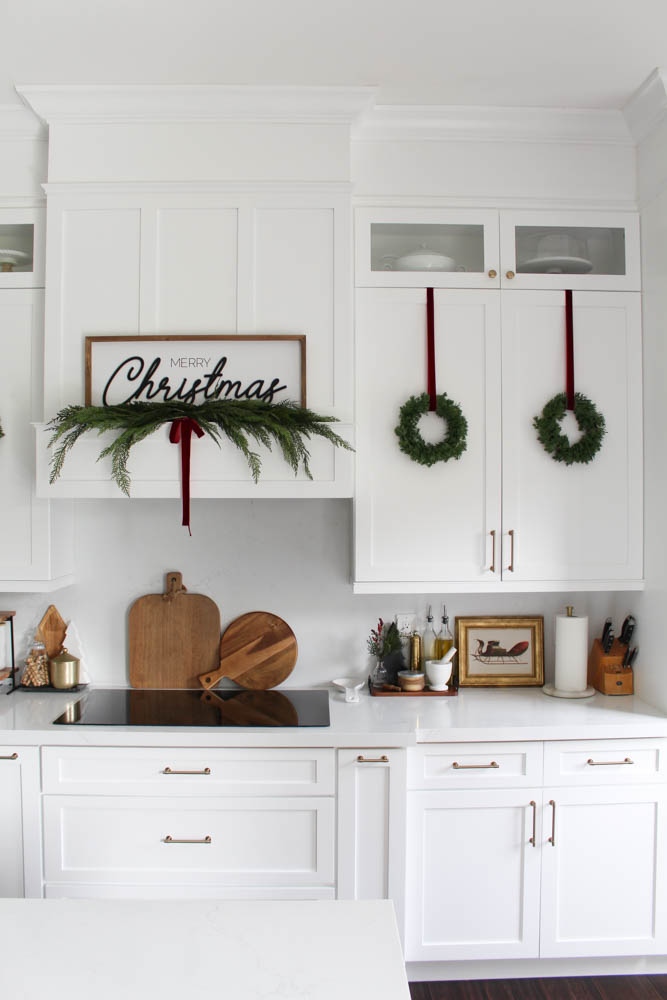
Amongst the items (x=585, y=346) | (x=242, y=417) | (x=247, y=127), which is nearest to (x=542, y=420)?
(x=585, y=346)

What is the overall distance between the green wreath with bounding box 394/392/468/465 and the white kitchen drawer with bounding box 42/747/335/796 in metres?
0.98

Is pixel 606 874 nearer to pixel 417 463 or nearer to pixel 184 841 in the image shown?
pixel 184 841

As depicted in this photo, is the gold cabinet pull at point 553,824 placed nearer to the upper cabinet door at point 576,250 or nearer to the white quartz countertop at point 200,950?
the white quartz countertop at point 200,950

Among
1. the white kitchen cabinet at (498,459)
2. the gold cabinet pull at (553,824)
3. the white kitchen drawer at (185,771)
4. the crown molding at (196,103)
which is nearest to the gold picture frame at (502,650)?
the white kitchen cabinet at (498,459)

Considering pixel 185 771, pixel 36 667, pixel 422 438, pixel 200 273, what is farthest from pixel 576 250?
pixel 36 667

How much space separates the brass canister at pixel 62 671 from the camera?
2607mm

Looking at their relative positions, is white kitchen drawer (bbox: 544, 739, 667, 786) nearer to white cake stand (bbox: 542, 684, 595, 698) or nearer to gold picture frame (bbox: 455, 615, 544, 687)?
Answer: white cake stand (bbox: 542, 684, 595, 698)

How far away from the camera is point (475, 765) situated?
226cm

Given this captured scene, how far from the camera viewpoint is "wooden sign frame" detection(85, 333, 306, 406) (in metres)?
2.29

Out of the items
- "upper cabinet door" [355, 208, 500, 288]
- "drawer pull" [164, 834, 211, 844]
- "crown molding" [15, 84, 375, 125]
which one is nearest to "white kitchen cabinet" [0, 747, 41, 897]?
"drawer pull" [164, 834, 211, 844]

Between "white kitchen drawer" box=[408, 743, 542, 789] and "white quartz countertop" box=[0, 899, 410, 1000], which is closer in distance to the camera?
"white quartz countertop" box=[0, 899, 410, 1000]

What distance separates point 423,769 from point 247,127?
6.86 feet

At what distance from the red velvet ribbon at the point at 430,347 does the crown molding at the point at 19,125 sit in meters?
1.38

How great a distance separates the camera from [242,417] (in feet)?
7.33
